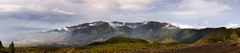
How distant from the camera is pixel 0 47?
177 metres

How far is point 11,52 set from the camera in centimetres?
19888

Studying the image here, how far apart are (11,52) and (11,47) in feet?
7.07

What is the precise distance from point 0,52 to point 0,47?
3.24 m

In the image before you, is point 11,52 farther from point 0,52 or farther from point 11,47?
point 0,52

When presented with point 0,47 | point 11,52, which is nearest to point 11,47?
point 11,52

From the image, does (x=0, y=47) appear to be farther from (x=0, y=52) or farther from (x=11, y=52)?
(x=11, y=52)

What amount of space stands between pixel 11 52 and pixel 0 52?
81.5ft

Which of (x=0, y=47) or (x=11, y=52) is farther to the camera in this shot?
(x=11, y=52)

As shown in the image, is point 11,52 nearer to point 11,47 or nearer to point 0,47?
point 11,47

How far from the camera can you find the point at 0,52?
571 feet

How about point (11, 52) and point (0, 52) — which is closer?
point (0, 52)

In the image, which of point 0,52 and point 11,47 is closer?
point 0,52

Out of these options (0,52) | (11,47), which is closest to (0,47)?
(0,52)
